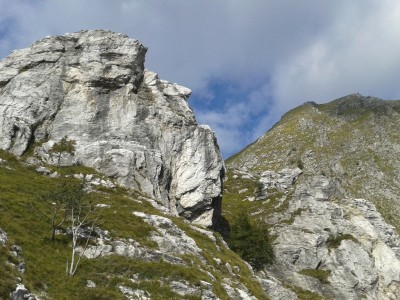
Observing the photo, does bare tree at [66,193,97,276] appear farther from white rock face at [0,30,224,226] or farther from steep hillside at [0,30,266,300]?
white rock face at [0,30,224,226]

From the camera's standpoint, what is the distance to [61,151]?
264 ft

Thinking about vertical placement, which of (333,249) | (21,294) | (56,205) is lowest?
(21,294)

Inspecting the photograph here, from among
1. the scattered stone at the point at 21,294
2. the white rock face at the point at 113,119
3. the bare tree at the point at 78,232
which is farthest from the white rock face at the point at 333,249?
the scattered stone at the point at 21,294

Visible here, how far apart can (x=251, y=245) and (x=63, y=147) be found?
38.2 meters

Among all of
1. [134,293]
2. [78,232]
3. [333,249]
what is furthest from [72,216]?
[333,249]

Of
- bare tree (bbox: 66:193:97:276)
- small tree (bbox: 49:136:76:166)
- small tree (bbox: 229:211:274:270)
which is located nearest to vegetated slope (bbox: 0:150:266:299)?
bare tree (bbox: 66:193:97:276)

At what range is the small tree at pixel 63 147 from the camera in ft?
262

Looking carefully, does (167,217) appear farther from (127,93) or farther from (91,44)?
(91,44)

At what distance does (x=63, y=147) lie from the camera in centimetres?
8150

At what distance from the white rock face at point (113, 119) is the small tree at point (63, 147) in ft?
2.88

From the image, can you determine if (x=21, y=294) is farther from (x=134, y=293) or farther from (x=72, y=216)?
(x=72, y=216)

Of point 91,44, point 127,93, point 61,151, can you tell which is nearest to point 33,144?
point 61,151

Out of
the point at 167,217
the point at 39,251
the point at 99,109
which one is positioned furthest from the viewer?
the point at 99,109

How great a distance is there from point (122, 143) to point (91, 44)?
96.4 ft
